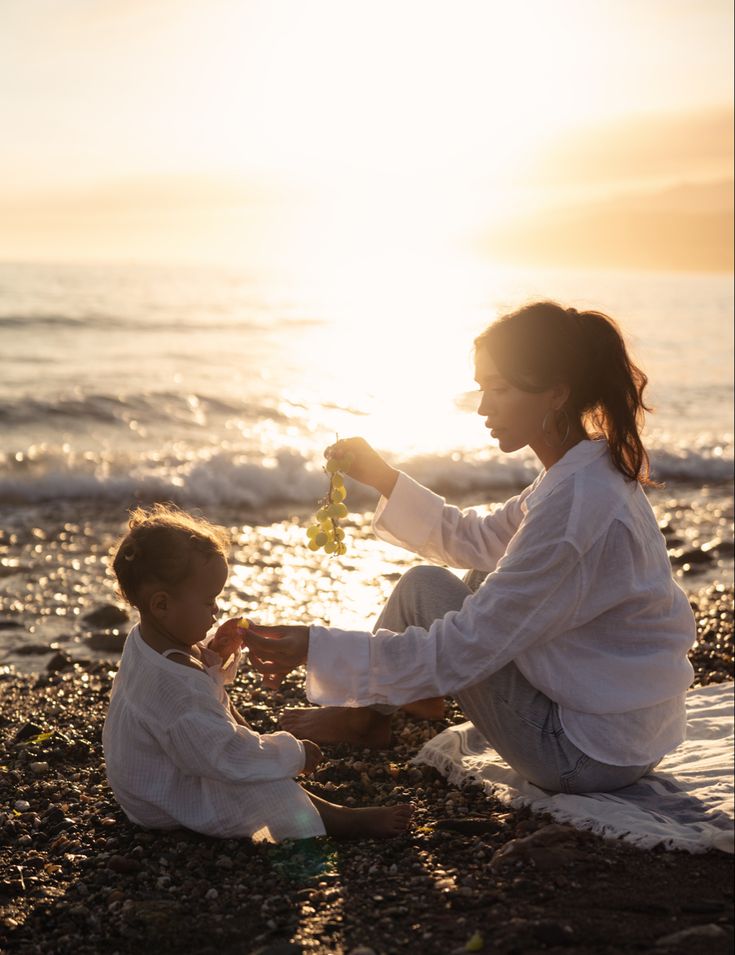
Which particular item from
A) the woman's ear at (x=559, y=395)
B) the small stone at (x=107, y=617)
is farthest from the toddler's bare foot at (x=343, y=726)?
the small stone at (x=107, y=617)

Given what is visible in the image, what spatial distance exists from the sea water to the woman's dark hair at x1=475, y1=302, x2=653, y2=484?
22cm

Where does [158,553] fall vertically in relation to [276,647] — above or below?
above

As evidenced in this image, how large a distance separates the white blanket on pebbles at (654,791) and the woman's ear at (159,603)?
132 centimetres

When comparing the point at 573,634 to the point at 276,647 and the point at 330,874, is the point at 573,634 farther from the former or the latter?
the point at 330,874

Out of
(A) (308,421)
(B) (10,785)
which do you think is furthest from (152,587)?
(A) (308,421)

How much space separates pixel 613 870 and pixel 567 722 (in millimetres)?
547

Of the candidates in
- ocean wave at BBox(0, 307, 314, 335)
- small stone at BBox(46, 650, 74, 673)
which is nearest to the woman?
small stone at BBox(46, 650, 74, 673)

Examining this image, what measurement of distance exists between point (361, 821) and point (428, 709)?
1.18m

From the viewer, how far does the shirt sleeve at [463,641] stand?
3.46m

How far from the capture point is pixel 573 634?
360 cm

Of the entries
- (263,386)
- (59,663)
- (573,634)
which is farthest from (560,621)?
(263,386)

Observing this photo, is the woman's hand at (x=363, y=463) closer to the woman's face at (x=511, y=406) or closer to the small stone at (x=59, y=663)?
the woman's face at (x=511, y=406)

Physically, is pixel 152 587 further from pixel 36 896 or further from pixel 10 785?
pixel 10 785

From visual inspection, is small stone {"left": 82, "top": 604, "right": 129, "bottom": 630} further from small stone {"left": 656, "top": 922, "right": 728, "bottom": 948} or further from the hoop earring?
small stone {"left": 656, "top": 922, "right": 728, "bottom": 948}
